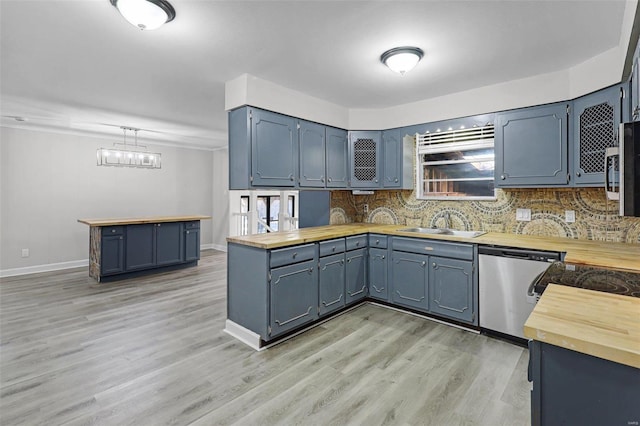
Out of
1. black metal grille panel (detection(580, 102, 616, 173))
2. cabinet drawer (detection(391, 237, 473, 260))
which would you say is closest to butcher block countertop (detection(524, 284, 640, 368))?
cabinet drawer (detection(391, 237, 473, 260))

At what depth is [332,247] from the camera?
3.40 metres

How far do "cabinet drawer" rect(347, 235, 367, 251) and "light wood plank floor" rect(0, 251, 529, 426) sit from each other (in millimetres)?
733

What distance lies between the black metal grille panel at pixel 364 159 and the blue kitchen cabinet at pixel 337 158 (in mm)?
123

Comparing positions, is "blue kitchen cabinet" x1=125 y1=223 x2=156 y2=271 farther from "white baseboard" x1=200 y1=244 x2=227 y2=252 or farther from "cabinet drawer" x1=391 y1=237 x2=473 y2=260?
"cabinet drawer" x1=391 y1=237 x2=473 y2=260

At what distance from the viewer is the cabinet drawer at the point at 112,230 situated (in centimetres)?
497

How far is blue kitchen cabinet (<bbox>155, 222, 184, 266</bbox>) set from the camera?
18.3ft

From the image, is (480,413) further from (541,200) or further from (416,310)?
(541,200)

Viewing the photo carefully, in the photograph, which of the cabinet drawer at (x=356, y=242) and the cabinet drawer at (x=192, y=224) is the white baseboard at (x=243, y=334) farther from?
the cabinet drawer at (x=192, y=224)

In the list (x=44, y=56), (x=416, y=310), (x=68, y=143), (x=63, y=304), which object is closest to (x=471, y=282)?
(x=416, y=310)

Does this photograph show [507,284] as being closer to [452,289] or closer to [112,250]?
[452,289]

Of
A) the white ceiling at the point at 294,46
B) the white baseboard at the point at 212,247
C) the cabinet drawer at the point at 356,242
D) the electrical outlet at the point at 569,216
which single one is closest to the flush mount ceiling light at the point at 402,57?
the white ceiling at the point at 294,46

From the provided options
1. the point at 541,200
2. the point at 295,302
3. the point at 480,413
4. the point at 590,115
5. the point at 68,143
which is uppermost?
the point at 68,143

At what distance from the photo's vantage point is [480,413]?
1960 mm

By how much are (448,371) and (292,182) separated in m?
2.24
